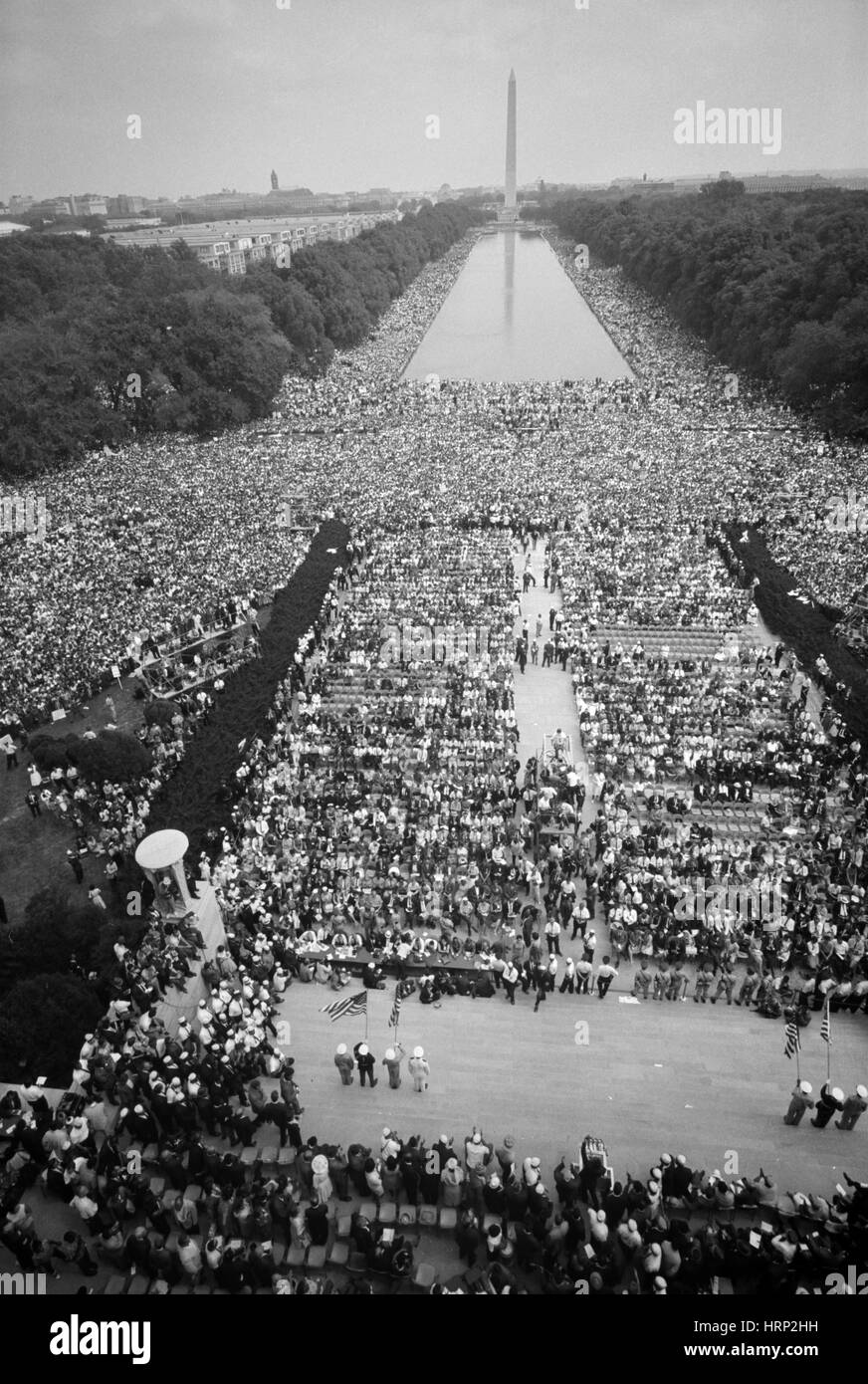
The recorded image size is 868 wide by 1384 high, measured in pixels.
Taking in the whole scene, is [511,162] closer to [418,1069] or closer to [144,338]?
[144,338]

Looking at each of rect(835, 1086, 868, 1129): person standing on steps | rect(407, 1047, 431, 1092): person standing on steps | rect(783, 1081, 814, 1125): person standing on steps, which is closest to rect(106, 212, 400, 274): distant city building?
rect(407, 1047, 431, 1092): person standing on steps

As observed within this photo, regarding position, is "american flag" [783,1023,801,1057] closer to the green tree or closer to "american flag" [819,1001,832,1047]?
"american flag" [819,1001,832,1047]

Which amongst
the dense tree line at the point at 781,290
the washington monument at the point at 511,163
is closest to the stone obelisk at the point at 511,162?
the washington monument at the point at 511,163

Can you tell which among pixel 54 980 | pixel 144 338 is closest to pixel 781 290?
pixel 144 338

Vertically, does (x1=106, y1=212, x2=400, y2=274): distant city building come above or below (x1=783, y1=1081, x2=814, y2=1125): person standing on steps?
above

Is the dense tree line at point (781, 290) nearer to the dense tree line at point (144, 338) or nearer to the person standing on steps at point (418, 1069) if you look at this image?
the dense tree line at point (144, 338)

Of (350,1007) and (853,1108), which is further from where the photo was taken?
(350,1007)

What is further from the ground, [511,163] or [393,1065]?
[511,163]
